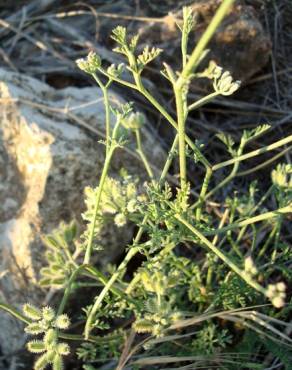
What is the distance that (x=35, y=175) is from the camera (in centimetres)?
258

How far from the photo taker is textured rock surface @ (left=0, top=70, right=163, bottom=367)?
2.54 meters

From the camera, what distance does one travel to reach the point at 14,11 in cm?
371

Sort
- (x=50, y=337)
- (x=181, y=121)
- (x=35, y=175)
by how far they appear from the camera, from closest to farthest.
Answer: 1. (x=181, y=121)
2. (x=50, y=337)
3. (x=35, y=175)

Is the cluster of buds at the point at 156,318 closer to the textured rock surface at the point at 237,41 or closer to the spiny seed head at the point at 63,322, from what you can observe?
the spiny seed head at the point at 63,322

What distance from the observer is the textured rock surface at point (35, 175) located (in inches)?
99.8

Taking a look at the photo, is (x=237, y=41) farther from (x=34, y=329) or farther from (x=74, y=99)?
(x=34, y=329)

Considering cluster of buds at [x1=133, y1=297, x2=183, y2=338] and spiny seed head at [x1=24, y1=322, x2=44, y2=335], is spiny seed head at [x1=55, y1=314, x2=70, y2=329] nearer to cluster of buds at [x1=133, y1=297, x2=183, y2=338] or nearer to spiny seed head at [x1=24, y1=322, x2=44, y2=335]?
spiny seed head at [x1=24, y1=322, x2=44, y2=335]

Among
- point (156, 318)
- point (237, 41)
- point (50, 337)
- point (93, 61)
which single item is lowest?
point (156, 318)

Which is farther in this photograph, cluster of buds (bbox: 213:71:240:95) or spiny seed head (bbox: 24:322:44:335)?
spiny seed head (bbox: 24:322:44:335)

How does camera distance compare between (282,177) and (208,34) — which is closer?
(208,34)

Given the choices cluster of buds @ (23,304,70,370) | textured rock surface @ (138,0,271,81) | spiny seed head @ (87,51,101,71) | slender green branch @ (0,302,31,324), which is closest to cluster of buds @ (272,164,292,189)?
spiny seed head @ (87,51,101,71)

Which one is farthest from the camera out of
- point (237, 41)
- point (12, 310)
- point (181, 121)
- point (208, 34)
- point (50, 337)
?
point (237, 41)

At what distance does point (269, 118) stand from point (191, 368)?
1525mm

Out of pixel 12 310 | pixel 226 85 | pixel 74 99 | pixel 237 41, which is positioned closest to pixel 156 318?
pixel 12 310
